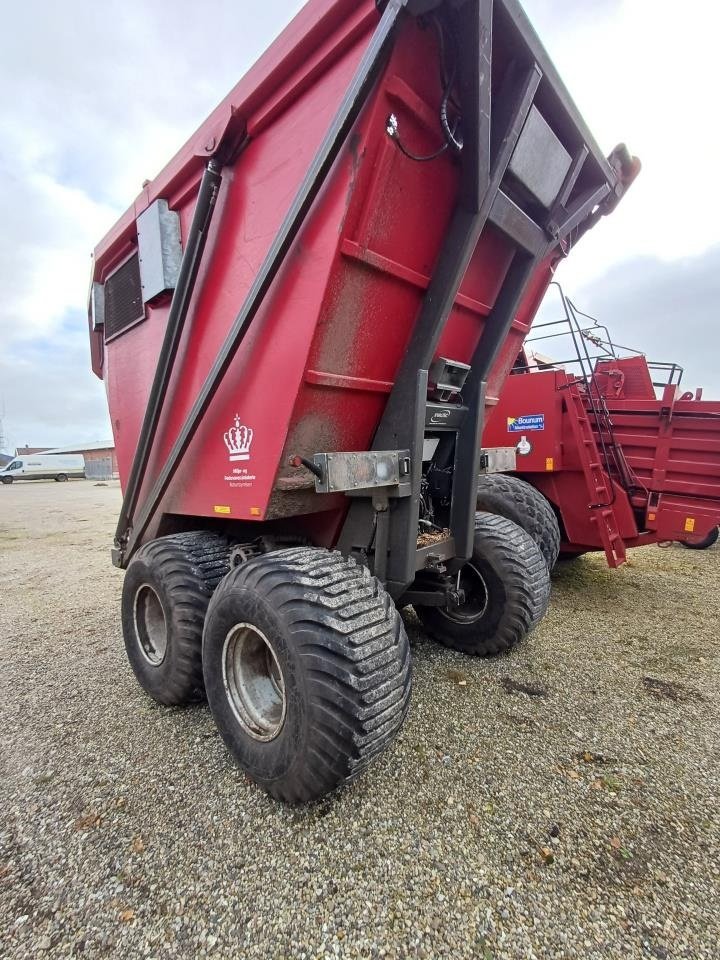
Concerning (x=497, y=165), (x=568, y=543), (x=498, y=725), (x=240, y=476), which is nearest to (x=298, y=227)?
(x=497, y=165)

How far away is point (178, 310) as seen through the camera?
267 cm

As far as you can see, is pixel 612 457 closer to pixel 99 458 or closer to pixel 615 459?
pixel 615 459

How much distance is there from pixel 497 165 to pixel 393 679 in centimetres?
232

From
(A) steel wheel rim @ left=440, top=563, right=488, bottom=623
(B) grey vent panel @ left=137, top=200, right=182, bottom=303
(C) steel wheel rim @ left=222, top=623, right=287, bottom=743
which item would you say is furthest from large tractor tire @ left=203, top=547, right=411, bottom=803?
(B) grey vent panel @ left=137, top=200, right=182, bottom=303

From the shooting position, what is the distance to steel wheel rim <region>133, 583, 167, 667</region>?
118 inches

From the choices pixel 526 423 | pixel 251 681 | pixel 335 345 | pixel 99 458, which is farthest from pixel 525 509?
pixel 99 458

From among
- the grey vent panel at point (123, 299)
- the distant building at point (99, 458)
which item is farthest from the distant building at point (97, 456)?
the grey vent panel at point (123, 299)

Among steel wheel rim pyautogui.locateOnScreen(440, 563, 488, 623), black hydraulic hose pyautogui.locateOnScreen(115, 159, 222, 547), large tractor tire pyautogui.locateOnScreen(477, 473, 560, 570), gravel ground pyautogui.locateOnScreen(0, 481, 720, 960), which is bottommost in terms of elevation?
gravel ground pyautogui.locateOnScreen(0, 481, 720, 960)

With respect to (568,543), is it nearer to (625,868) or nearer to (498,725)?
(498,725)

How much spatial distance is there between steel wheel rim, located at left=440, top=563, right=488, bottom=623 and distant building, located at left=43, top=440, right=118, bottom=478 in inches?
1221

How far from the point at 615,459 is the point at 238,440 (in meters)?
4.26

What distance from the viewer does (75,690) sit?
3119mm

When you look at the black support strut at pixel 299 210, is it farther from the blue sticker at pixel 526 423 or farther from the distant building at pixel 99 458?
the distant building at pixel 99 458

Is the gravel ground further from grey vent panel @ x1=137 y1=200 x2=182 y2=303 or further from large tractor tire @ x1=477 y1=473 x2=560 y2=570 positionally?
grey vent panel @ x1=137 y1=200 x2=182 y2=303
